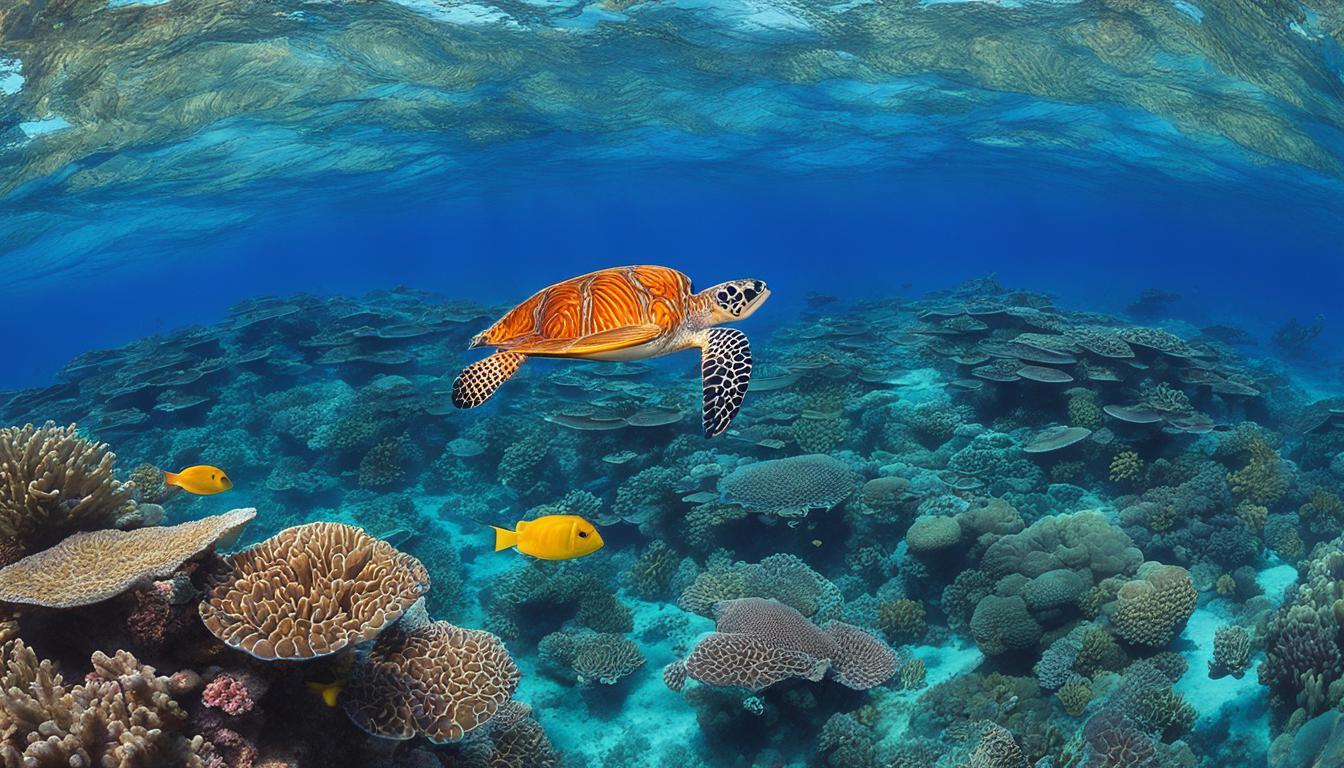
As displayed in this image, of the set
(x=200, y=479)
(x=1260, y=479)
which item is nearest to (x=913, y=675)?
(x=1260, y=479)

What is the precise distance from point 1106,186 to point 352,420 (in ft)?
186

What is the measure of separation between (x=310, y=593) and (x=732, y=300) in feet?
9.32

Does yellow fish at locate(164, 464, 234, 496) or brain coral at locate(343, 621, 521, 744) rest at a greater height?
brain coral at locate(343, 621, 521, 744)

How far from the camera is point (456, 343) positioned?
19.9 meters

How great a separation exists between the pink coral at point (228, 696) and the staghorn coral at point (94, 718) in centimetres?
12

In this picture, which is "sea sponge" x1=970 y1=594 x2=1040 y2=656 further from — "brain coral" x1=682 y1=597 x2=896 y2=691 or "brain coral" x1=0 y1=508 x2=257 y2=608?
"brain coral" x1=0 y1=508 x2=257 y2=608

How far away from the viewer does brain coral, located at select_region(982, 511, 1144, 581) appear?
7820mm

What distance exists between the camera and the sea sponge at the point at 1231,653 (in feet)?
21.2

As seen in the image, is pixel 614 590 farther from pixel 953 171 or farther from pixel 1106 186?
pixel 1106 186

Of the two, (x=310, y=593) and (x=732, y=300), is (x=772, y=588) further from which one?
(x=310, y=593)

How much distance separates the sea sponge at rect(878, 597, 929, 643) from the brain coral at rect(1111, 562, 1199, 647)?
2.11 meters

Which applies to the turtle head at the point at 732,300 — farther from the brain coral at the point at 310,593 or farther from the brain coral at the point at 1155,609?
the brain coral at the point at 1155,609

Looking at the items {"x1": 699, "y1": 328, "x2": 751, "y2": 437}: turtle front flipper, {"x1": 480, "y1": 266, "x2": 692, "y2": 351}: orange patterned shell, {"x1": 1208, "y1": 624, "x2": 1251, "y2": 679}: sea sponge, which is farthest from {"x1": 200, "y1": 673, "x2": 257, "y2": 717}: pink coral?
{"x1": 1208, "y1": 624, "x2": 1251, "y2": 679}: sea sponge

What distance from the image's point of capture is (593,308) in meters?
3.33
